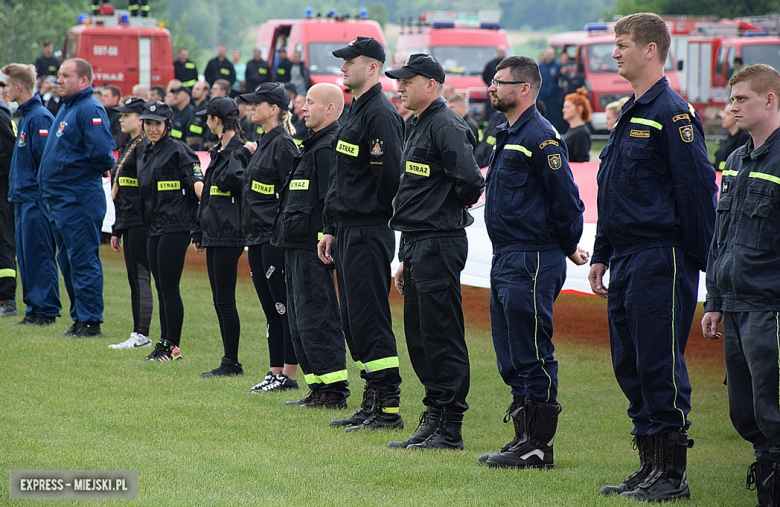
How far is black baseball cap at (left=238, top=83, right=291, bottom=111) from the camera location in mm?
7535

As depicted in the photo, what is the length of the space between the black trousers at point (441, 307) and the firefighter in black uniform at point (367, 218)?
0.48 metres

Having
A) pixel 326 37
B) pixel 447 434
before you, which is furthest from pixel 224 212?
pixel 326 37

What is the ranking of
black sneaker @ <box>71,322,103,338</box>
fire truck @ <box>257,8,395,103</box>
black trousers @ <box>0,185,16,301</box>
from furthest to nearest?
fire truck @ <box>257,8,395,103</box> < black trousers @ <box>0,185,16,301</box> < black sneaker @ <box>71,322,103,338</box>

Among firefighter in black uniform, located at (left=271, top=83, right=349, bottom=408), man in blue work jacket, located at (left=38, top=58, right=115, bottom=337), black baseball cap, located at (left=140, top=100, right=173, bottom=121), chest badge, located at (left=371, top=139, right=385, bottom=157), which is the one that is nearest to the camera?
chest badge, located at (left=371, top=139, right=385, bottom=157)

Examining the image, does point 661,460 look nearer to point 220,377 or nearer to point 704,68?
point 220,377

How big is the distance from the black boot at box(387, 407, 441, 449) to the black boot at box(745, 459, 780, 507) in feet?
6.47

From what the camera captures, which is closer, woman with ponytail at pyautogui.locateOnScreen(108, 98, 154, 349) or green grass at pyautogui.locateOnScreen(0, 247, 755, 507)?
green grass at pyautogui.locateOnScreen(0, 247, 755, 507)

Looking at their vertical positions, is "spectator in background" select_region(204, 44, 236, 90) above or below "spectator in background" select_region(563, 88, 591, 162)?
above

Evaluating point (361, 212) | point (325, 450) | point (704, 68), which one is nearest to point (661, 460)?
point (325, 450)

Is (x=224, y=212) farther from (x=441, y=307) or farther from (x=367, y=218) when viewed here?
(x=441, y=307)

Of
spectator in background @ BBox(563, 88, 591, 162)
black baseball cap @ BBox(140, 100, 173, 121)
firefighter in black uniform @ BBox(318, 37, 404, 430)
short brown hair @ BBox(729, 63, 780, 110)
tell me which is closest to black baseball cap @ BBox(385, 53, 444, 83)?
firefighter in black uniform @ BBox(318, 37, 404, 430)

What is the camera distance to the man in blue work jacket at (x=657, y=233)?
4867 millimetres

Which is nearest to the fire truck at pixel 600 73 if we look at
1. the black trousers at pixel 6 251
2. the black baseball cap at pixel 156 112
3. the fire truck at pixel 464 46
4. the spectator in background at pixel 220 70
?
the fire truck at pixel 464 46

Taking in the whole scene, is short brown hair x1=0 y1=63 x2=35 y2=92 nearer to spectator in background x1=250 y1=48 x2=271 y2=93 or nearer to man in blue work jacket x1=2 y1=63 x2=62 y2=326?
man in blue work jacket x1=2 y1=63 x2=62 y2=326
